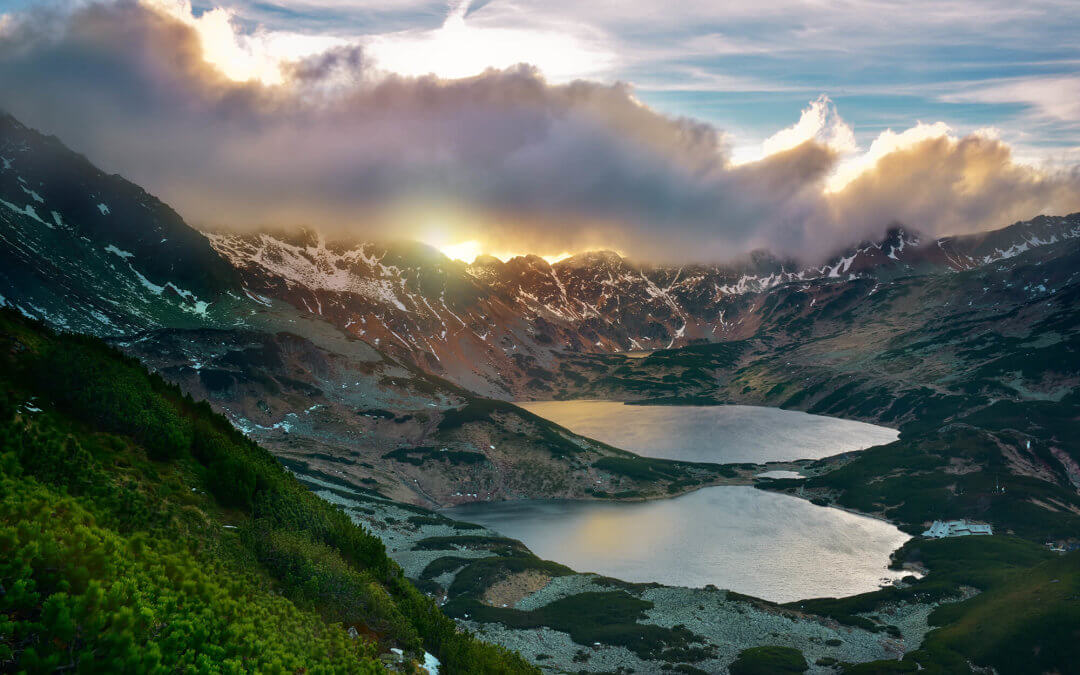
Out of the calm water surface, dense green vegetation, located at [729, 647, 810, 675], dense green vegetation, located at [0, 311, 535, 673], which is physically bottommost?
the calm water surface

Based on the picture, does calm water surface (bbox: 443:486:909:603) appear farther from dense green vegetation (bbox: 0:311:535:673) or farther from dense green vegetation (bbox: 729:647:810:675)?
dense green vegetation (bbox: 0:311:535:673)

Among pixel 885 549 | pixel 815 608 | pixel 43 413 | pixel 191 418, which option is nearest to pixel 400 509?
pixel 815 608

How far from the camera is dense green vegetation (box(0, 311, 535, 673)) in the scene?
2042 centimetres

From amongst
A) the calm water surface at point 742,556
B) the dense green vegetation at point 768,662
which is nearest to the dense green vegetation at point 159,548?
the dense green vegetation at point 768,662

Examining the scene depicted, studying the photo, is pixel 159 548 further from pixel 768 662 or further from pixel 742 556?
pixel 742 556

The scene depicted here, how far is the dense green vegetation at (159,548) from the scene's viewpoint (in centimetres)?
2042

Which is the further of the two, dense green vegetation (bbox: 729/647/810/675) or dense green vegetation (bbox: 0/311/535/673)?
dense green vegetation (bbox: 729/647/810/675)

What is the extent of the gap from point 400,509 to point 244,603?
545 feet

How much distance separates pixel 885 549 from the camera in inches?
7190

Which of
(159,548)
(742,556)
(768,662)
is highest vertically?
(159,548)

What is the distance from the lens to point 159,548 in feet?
101

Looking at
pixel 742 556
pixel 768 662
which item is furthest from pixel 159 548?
pixel 742 556

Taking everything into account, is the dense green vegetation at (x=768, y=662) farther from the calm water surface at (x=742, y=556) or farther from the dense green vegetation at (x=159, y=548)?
the dense green vegetation at (x=159, y=548)

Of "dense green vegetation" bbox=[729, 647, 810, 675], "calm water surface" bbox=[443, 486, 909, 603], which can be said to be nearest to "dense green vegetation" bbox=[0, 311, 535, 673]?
"dense green vegetation" bbox=[729, 647, 810, 675]
